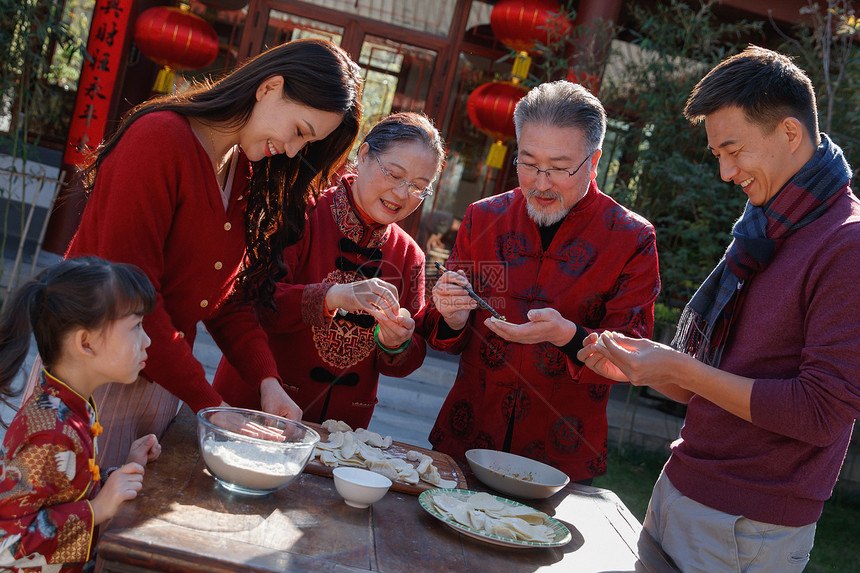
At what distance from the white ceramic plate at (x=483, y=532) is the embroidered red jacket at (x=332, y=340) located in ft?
1.99

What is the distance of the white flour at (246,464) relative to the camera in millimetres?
1450

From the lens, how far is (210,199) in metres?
1.73

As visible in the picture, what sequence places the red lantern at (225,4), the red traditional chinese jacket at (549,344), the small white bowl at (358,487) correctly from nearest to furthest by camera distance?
the small white bowl at (358,487), the red traditional chinese jacket at (549,344), the red lantern at (225,4)

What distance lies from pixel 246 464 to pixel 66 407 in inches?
13.9

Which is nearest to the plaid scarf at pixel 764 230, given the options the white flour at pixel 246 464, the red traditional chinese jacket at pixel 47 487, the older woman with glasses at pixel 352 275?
the older woman with glasses at pixel 352 275

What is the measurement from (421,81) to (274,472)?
500 cm

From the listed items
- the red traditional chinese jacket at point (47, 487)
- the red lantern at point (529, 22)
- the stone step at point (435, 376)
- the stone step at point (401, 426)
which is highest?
the red lantern at point (529, 22)

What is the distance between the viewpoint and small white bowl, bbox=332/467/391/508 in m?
1.53

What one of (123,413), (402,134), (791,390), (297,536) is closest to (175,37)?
(402,134)

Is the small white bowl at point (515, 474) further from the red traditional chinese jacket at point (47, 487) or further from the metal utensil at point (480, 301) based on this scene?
the red traditional chinese jacket at point (47, 487)

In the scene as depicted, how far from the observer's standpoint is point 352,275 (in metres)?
2.31

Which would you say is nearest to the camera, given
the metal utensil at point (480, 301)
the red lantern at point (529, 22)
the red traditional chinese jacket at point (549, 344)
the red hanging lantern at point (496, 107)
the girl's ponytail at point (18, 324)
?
the girl's ponytail at point (18, 324)

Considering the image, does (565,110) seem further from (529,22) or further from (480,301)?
(529,22)

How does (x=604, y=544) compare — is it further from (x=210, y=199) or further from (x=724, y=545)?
(x=210, y=199)
